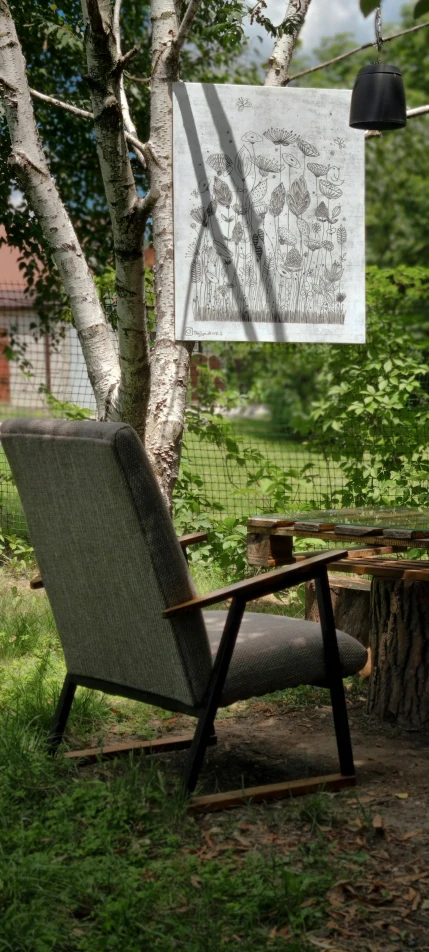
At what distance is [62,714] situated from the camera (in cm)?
370

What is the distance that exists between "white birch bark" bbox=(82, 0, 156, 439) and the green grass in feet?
5.17

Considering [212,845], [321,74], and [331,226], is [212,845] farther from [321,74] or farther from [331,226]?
[321,74]

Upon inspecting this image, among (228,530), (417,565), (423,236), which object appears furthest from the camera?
(423,236)

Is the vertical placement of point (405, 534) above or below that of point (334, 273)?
below

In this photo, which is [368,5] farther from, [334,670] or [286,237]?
[286,237]

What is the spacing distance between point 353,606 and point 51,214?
2.19 m

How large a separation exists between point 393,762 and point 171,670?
1019 mm

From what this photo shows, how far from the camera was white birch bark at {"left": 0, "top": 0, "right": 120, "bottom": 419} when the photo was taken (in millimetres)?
4746

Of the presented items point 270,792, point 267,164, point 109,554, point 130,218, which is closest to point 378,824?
point 270,792

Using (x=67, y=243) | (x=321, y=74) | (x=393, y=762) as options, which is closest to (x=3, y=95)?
(x=67, y=243)

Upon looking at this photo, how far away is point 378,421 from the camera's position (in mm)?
7098

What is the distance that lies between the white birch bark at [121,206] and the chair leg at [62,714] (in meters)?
1.46

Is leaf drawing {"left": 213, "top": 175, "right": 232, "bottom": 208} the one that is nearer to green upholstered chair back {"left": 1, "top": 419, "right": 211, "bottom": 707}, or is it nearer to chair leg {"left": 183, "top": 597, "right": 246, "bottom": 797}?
green upholstered chair back {"left": 1, "top": 419, "right": 211, "bottom": 707}

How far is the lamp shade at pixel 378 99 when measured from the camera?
515cm
